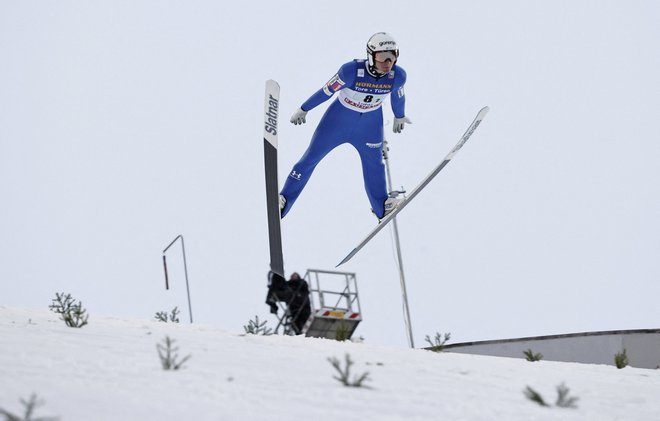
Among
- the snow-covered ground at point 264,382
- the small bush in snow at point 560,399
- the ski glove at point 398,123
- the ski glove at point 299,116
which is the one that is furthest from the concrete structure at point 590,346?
the small bush in snow at point 560,399

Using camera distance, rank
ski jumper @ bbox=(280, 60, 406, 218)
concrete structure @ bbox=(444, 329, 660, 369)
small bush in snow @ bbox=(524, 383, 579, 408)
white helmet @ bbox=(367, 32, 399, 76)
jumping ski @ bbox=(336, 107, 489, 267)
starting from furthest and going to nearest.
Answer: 1. concrete structure @ bbox=(444, 329, 660, 369)
2. jumping ski @ bbox=(336, 107, 489, 267)
3. ski jumper @ bbox=(280, 60, 406, 218)
4. white helmet @ bbox=(367, 32, 399, 76)
5. small bush in snow @ bbox=(524, 383, 579, 408)

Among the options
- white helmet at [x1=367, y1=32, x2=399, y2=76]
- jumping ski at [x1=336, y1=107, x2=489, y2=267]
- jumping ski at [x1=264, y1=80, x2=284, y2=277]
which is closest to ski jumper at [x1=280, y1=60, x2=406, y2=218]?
white helmet at [x1=367, y1=32, x2=399, y2=76]

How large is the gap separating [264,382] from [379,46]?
5696 mm

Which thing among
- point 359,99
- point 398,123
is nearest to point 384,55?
point 359,99

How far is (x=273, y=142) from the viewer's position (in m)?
8.76

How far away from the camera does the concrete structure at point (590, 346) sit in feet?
32.3

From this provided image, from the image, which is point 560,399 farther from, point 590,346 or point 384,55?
point 590,346

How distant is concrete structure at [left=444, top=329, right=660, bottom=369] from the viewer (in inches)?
388

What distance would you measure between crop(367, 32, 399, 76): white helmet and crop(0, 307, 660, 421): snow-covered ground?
14.0 ft

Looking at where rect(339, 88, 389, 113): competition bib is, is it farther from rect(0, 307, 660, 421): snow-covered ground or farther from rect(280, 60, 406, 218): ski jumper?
rect(0, 307, 660, 421): snow-covered ground

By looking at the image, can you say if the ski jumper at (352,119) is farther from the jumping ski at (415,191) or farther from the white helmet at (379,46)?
the jumping ski at (415,191)

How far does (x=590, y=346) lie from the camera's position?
10211 mm

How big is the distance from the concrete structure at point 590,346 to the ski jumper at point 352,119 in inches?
120

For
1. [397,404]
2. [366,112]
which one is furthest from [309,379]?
[366,112]
